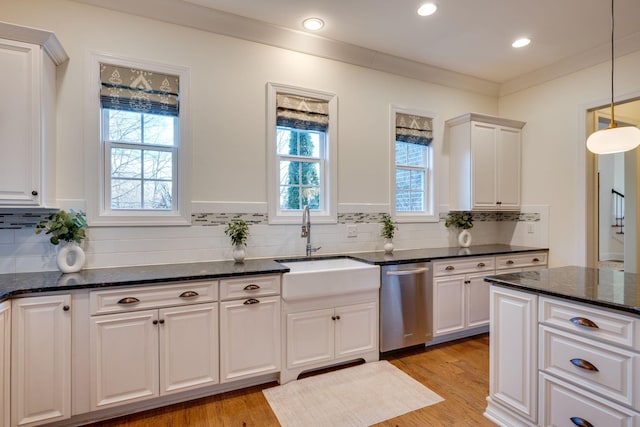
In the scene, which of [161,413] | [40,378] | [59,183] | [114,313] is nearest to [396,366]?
[161,413]

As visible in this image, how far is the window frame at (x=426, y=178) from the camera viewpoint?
3.66m

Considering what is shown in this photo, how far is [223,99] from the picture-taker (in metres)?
2.89

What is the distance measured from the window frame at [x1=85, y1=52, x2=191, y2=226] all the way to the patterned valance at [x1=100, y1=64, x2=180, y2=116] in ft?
0.13

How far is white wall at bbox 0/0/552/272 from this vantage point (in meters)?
2.41

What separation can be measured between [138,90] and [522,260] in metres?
4.18

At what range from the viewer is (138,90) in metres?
2.58

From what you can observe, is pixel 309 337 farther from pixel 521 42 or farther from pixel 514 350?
pixel 521 42

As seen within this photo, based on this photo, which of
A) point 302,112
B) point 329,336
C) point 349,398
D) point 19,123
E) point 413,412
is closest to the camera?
point 19,123

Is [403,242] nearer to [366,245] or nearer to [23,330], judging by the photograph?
[366,245]

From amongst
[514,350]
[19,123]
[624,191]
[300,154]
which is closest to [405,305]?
[514,350]

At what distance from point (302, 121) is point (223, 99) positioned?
2.49ft

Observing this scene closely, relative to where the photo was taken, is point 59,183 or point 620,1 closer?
point 59,183

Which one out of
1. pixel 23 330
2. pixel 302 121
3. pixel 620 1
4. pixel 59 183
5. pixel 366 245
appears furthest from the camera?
pixel 366 245

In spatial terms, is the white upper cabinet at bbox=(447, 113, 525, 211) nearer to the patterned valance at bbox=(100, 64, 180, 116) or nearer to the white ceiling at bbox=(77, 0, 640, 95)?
the white ceiling at bbox=(77, 0, 640, 95)
